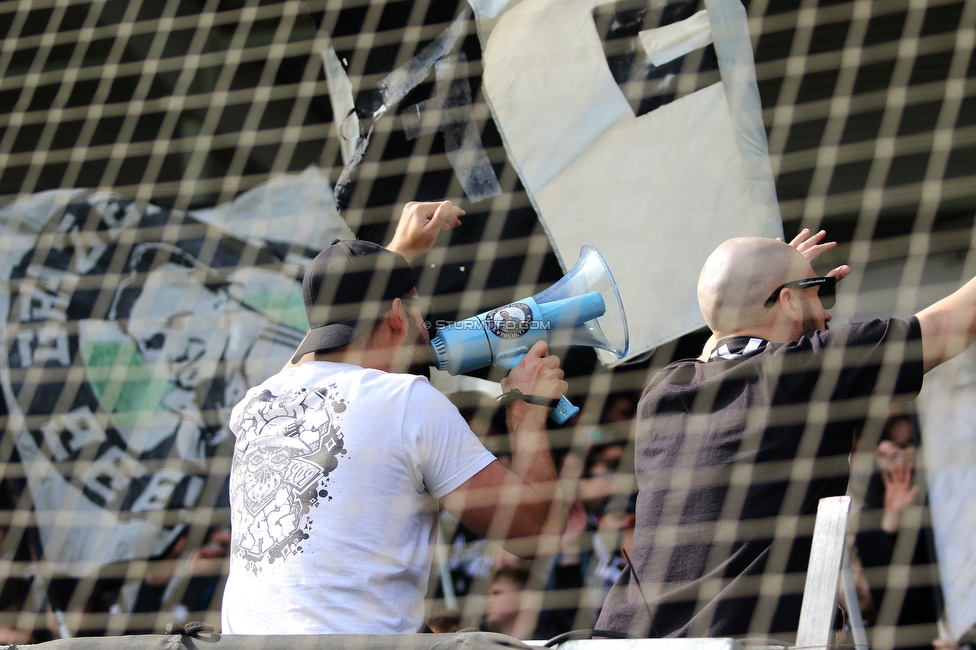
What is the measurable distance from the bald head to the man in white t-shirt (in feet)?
1.18

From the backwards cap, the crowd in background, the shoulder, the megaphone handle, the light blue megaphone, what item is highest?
the shoulder

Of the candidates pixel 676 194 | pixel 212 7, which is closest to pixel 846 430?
pixel 676 194

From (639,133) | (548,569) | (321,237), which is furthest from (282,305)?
(639,133)

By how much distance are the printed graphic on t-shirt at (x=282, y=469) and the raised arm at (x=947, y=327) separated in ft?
2.74

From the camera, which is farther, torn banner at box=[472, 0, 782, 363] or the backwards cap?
torn banner at box=[472, 0, 782, 363]

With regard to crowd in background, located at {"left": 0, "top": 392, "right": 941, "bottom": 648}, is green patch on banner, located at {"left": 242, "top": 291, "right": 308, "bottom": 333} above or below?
above

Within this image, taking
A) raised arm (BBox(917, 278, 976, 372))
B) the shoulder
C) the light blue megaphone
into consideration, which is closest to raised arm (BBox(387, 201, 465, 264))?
the light blue megaphone

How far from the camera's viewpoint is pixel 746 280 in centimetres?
143

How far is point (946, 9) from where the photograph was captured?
2402 millimetres

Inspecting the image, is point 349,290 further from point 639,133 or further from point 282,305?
point 282,305

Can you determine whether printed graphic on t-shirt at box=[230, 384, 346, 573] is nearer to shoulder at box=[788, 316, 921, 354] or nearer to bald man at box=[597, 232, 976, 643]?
bald man at box=[597, 232, 976, 643]

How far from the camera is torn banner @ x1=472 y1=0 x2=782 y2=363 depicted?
2324mm

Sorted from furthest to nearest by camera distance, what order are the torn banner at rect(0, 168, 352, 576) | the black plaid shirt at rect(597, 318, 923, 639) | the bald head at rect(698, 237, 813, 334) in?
the torn banner at rect(0, 168, 352, 576) < the bald head at rect(698, 237, 813, 334) < the black plaid shirt at rect(597, 318, 923, 639)

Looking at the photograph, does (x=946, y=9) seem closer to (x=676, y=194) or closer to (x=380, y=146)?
(x=676, y=194)
